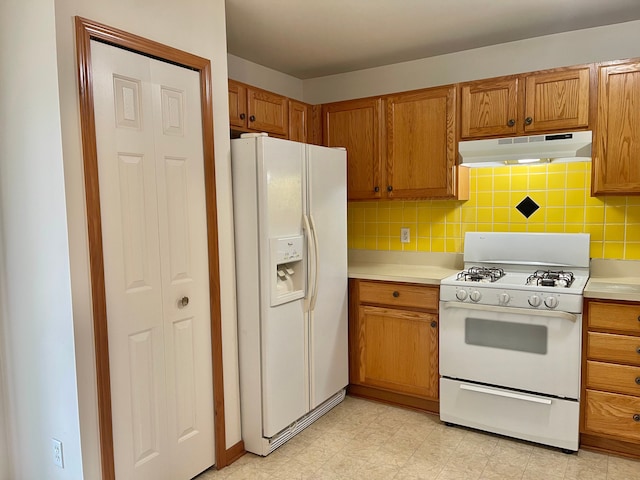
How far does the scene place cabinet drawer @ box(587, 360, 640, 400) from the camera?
8.12ft

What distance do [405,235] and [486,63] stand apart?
4.41 feet

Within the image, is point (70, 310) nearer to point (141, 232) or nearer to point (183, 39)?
point (141, 232)

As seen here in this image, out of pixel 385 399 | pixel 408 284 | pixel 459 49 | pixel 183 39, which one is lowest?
pixel 385 399

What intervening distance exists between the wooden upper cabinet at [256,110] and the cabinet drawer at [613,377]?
7.69 ft

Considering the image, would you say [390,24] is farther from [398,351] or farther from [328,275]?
[398,351]

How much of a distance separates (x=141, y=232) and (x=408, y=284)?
5.60ft

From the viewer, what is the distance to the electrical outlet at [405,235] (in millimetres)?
3701

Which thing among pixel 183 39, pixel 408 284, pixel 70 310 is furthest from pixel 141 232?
pixel 408 284

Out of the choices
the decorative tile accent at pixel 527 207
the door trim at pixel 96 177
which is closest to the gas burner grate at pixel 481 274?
the decorative tile accent at pixel 527 207

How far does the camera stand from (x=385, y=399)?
10.9 ft

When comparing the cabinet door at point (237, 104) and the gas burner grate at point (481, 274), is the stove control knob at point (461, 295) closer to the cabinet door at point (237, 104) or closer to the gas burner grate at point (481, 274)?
the gas burner grate at point (481, 274)

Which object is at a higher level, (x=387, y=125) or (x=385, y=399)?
(x=387, y=125)

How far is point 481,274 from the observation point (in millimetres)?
3012

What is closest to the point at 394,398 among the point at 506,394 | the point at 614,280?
the point at 506,394
